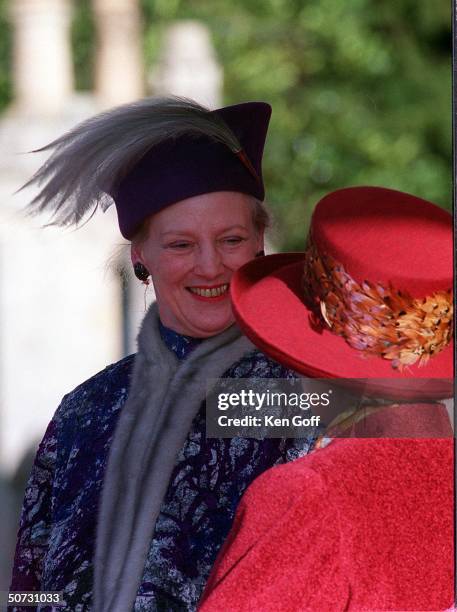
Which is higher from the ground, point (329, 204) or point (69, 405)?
point (329, 204)

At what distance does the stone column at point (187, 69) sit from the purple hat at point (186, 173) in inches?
3.3

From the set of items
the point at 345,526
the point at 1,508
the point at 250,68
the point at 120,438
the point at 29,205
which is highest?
A: the point at 250,68

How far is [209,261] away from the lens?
1.99 metres

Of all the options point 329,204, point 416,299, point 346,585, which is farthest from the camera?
point 329,204

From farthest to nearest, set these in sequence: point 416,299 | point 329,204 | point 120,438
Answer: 1. point 120,438
2. point 329,204
3. point 416,299

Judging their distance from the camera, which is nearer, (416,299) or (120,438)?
(416,299)

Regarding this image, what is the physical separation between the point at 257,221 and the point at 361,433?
1.94 feet

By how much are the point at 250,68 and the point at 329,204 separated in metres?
0.61

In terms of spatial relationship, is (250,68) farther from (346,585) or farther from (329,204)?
(346,585)

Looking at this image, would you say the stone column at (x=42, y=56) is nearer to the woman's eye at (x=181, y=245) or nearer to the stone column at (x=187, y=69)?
the stone column at (x=187, y=69)

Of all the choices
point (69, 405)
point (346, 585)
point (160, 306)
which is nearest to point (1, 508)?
point (69, 405)

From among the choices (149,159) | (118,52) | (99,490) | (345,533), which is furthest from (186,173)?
(345,533)

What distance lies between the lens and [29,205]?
2125 mm
